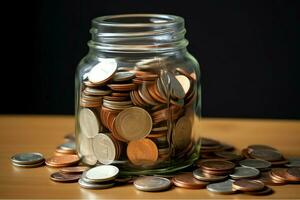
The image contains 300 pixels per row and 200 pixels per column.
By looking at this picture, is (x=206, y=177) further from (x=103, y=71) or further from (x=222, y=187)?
(x=103, y=71)

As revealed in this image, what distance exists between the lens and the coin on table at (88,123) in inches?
40.2

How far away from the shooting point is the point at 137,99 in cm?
99

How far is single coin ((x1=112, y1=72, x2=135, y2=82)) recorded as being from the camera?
992 mm

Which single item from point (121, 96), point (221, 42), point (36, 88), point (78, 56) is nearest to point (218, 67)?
point (221, 42)

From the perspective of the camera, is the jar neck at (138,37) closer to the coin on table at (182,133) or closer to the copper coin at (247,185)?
the coin on table at (182,133)

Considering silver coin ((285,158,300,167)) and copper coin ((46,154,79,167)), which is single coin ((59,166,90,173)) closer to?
copper coin ((46,154,79,167))

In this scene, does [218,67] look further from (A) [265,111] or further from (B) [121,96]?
(B) [121,96]

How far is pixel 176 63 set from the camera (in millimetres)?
1065

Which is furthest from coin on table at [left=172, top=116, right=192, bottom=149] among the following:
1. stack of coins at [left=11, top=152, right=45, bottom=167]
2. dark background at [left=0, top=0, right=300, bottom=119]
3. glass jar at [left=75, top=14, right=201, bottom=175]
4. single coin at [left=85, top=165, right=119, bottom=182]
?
dark background at [left=0, top=0, right=300, bottom=119]

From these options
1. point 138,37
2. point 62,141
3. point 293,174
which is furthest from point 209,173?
point 62,141

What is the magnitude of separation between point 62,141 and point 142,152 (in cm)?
29

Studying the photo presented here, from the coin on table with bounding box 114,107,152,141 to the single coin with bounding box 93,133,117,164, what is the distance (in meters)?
0.03

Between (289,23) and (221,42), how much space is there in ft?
0.56

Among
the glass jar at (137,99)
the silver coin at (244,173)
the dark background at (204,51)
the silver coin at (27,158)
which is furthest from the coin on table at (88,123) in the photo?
the dark background at (204,51)
